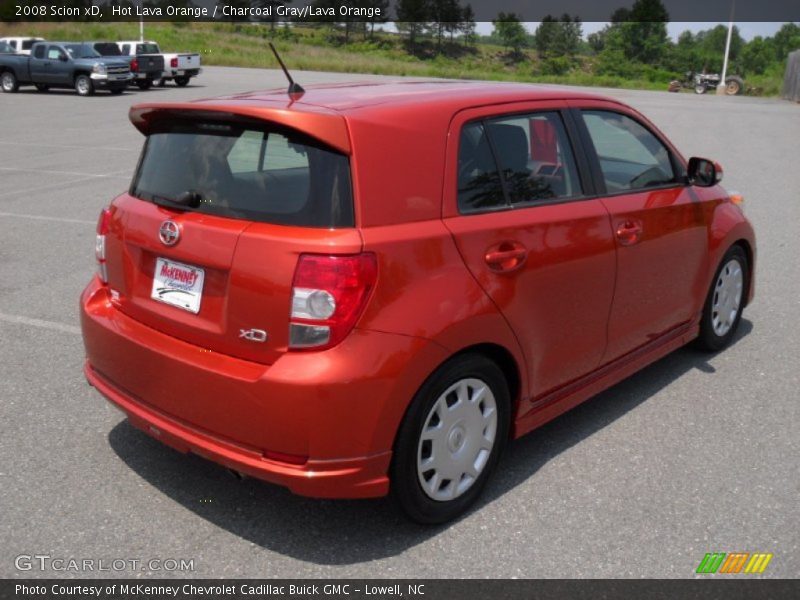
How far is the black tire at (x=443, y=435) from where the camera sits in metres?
3.15

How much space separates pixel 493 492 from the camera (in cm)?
372

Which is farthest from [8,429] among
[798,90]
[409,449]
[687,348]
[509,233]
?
[798,90]

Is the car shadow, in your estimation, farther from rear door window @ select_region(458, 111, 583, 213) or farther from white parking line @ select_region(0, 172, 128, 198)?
white parking line @ select_region(0, 172, 128, 198)

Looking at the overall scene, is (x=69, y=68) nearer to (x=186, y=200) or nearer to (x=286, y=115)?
(x=186, y=200)

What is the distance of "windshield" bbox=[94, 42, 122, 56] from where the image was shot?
3073cm

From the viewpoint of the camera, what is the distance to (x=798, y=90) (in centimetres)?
3931

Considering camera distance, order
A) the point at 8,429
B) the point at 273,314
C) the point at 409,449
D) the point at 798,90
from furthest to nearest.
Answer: the point at 798,90 < the point at 8,429 < the point at 409,449 < the point at 273,314

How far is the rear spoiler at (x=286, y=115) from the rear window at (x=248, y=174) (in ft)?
0.15

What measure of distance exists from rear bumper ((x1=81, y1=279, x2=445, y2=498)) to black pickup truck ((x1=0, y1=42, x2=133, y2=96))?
2776 centimetres

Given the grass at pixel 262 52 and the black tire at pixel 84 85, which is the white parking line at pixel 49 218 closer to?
the black tire at pixel 84 85

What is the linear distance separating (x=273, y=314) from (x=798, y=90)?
139ft

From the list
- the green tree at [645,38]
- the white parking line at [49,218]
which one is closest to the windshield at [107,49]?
the white parking line at [49,218]

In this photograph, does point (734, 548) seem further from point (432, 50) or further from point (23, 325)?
point (432, 50)

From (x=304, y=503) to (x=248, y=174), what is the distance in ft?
4.67
